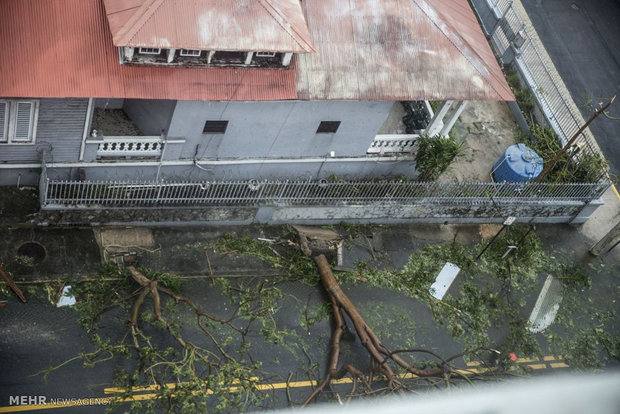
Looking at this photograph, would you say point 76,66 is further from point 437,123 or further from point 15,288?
point 437,123

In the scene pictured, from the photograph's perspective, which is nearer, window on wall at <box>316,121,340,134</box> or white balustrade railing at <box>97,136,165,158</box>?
white balustrade railing at <box>97,136,165,158</box>

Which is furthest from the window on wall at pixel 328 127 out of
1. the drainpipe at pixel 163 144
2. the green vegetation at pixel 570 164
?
the green vegetation at pixel 570 164

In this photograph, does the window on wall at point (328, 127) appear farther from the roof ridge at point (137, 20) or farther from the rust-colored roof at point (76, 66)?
the roof ridge at point (137, 20)

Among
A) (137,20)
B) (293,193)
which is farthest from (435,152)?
(137,20)

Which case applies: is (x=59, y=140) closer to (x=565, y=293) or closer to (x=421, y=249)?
(x=421, y=249)

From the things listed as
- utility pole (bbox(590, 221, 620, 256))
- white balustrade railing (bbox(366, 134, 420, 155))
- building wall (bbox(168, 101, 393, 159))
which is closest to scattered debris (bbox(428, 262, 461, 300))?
white balustrade railing (bbox(366, 134, 420, 155))

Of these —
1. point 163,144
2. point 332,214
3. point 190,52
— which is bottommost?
point 332,214

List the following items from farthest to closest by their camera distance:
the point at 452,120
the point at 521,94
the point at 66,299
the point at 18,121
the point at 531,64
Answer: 1. the point at 531,64
2. the point at 521,94
3. the point at 452,120
4. the point at 66,299
5. the point at 18,121

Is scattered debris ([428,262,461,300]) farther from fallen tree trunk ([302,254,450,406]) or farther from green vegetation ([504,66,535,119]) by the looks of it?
green vegetation ([504,66,535,119])
